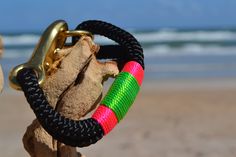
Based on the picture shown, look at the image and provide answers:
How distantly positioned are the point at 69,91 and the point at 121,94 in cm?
16

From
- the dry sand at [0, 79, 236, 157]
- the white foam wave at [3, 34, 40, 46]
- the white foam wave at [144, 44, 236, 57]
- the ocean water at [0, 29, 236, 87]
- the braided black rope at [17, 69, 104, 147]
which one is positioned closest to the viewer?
the braided black rope at [17, 69, 104, 147]

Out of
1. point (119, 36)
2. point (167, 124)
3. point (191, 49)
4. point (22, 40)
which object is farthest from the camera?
point (22, 40)

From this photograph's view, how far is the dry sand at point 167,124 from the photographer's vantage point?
561cm

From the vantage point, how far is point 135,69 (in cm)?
178

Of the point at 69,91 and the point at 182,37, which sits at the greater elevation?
the point at 69,91

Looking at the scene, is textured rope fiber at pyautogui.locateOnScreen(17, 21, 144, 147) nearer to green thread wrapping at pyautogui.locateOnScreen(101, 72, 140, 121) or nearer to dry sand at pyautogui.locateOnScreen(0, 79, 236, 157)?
green thread wrapping at pyautogui.locateOnScreen(101, 72, 140, 121)

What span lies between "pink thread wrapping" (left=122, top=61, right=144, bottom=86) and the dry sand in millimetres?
3464

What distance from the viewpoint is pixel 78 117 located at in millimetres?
1750

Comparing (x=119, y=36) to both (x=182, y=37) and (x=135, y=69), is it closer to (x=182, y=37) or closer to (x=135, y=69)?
(x=135, y=69)

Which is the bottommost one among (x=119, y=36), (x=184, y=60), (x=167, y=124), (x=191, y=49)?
(x=191, y=49)

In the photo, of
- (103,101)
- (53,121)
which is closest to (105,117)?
(103,101)

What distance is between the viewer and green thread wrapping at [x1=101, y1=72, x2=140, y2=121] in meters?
1.69

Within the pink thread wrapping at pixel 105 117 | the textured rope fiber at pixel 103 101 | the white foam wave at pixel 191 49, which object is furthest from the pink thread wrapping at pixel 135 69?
the white foam wave at pixel 191 49

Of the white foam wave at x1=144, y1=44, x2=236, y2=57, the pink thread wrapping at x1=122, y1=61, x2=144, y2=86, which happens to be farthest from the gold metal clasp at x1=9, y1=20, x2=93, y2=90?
the white foam wave at x1=144, y1=44, x2=236, y2=57
